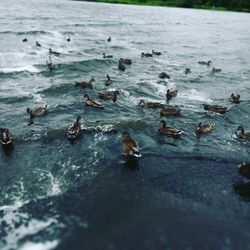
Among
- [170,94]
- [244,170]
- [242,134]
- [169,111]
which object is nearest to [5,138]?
[169,111]

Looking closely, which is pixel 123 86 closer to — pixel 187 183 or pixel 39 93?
pixel 39 93

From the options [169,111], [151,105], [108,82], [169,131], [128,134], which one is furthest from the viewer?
[108,82]

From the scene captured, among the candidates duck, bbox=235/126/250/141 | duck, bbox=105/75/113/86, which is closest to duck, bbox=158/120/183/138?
duck, bbox=235/126/250/141

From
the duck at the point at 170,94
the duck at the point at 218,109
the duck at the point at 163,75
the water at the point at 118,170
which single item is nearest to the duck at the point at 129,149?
the water at the point at 118,170

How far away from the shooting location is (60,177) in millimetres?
15898

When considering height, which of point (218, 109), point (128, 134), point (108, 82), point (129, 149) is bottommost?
point (108, 82)

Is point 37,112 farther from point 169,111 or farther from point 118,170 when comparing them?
point 118,170

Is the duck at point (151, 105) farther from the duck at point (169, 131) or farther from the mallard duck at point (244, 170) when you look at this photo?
the mallard duck at point (244, 170)

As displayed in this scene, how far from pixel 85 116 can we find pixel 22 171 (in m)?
7.79

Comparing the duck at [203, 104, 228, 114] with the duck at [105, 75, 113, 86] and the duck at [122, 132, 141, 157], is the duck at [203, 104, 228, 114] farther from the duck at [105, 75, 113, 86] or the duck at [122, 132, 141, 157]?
the duck at [105, 75, 113, 86]

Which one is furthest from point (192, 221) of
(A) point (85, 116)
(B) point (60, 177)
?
(A) point (85, 116)

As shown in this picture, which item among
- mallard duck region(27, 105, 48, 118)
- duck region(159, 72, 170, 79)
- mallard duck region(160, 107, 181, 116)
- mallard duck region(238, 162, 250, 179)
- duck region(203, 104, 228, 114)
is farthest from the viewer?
duck region(159, 72, 170, 79)

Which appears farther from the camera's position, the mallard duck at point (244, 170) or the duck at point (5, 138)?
the duck at point (5, 138)

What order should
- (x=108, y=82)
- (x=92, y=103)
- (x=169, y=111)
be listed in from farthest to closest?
(x=108, y=82) → (x=92, y=103) → (x=169, y=111)
